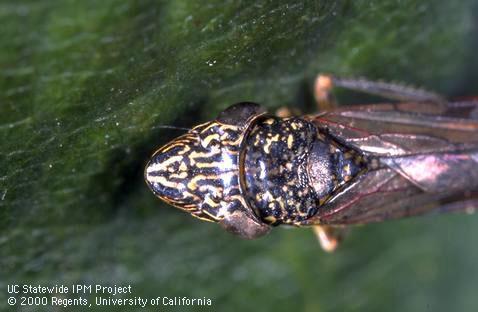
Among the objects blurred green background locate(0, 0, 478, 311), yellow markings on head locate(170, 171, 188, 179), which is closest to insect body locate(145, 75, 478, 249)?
yellow markings on head locate(170, 171, 188, 179)

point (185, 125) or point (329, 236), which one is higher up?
point (185, 125)

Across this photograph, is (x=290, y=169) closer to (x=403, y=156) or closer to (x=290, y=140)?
(x=290, y=140)

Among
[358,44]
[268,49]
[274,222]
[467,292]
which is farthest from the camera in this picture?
[467,292]

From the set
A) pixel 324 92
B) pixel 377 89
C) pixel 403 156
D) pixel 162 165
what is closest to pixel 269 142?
pixel 162 165

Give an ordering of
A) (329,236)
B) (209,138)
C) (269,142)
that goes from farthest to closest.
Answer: (329,236) < (269,142) < (209,138)

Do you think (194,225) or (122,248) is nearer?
Answer: (122,248)

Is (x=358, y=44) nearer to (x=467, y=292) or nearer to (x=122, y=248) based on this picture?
(x=122, y=248)

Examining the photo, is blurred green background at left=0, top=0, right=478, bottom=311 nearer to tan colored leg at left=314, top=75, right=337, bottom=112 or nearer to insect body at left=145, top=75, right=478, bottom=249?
tan colored leg at left=314, top=75, right=337, bottom=112

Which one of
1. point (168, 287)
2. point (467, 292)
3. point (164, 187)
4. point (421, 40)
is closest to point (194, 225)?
point (168, 287)
